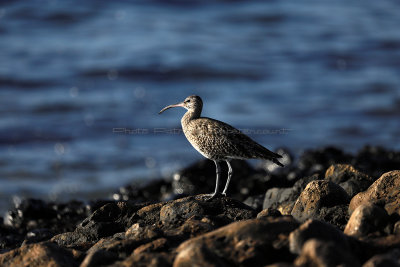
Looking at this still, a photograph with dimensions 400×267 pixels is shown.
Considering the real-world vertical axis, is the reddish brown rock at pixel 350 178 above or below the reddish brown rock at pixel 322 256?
below

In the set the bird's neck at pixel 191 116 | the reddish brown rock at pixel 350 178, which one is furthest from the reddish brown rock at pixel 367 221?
the bird's neck at pixel 191 116

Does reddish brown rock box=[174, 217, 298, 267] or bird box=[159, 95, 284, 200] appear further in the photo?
bird box=[159, 95, 284, 200]

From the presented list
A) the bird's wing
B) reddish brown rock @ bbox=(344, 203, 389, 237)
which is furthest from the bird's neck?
reddish brown rock @ bbox=(344, 203, 389, 237)

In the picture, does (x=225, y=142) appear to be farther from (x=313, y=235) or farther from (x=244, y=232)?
(x=313, y=235)

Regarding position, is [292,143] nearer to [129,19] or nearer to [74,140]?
[74,140]

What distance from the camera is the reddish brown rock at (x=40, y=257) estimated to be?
5.20m

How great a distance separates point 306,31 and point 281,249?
2236 cm

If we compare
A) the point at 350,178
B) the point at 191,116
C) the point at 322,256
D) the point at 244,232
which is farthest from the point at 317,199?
the point at 191,116

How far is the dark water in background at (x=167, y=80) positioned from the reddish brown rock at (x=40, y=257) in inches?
318

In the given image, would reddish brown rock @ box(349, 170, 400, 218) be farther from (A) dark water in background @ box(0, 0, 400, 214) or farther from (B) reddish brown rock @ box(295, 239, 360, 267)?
(A) dark water in background @ box(0, 0, 400, 214)

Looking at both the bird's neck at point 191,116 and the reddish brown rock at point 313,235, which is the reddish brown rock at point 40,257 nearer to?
the reddish brown rock at point 313,235

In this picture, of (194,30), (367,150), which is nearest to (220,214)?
(367,150)

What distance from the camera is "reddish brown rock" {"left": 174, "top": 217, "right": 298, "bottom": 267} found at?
478cm

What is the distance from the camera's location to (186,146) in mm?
16500
